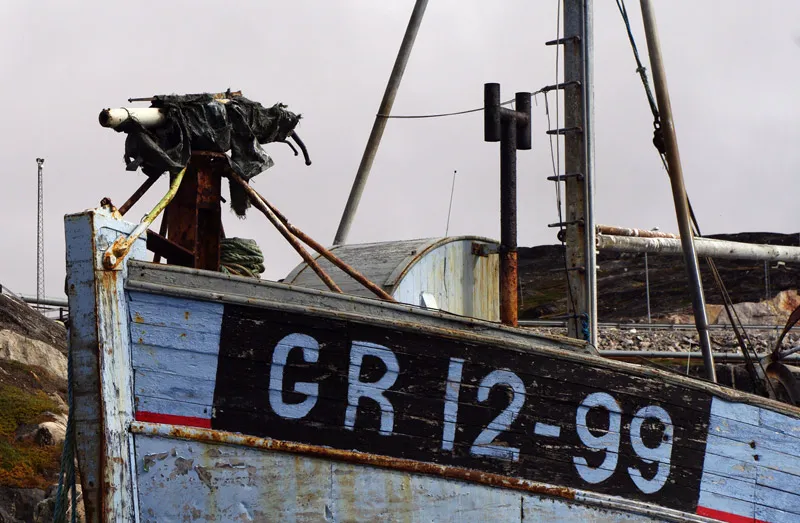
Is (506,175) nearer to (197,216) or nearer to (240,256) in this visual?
(240,256)

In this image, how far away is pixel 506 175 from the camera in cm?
929

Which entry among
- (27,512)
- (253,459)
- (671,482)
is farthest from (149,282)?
(27,512)

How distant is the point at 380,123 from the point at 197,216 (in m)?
Answer: 4.78

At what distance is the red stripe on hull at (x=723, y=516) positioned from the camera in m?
7.39

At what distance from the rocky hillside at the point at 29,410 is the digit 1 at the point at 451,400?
540cm

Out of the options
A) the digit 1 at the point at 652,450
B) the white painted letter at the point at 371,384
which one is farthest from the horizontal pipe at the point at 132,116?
the digit 1 at the point at 652,450

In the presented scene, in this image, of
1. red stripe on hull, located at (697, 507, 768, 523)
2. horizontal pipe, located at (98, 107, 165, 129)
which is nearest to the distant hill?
red stripe on hull, located at (697, 507, 768, 523)

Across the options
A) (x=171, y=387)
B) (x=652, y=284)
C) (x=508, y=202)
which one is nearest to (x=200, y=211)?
(x=171, y=387)

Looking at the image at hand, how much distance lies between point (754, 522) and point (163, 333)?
455 cm

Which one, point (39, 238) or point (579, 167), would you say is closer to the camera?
point (579, 167)

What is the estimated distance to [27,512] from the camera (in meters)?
10.7

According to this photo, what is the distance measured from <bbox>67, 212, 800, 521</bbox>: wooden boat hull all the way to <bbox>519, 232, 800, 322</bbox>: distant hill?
20.3 metres

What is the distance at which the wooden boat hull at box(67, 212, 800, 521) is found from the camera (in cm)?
589

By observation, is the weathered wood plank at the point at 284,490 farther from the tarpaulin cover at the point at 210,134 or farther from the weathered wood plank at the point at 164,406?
the tarpaulin cover at the point at 210,134
